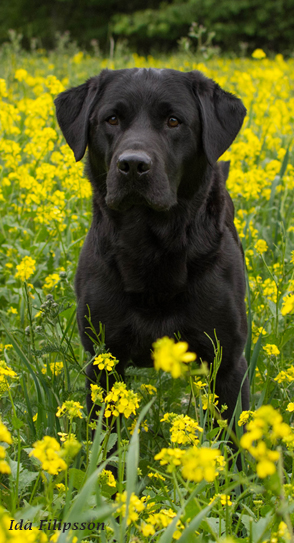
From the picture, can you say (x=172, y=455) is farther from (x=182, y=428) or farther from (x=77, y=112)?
(x=77, y=112)

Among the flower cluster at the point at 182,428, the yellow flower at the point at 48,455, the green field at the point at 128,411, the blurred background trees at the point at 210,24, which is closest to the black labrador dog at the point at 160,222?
the green field at the point at 128,411

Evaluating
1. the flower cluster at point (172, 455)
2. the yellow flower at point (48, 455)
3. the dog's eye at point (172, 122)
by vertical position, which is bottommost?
the flower cluster at point (172, 455)

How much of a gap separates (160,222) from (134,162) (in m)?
0.43

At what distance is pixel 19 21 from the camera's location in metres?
27.2

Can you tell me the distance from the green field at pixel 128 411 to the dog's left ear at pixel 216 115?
59 cm

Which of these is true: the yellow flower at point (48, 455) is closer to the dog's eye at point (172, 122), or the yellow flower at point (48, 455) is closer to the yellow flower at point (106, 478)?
the yellow flower at point (106, 478)

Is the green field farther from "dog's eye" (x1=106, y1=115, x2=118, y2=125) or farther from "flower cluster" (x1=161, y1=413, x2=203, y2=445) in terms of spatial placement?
"dog's eye" (x1=106, y1=115, x2=118, y2=125)

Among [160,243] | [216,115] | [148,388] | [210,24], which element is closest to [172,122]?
[216,115]

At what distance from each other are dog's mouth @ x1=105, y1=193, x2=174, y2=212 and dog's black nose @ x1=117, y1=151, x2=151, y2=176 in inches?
4.9

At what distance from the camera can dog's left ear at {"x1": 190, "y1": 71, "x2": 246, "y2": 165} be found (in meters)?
2.57

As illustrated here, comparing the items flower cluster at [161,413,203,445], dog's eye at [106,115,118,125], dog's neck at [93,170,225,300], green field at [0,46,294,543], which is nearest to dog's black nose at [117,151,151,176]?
dog's neck at [93,170,225,300]

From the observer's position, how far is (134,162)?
7.23ft

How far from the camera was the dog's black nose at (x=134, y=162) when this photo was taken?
7.18 feet

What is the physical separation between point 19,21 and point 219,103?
27.9 m
